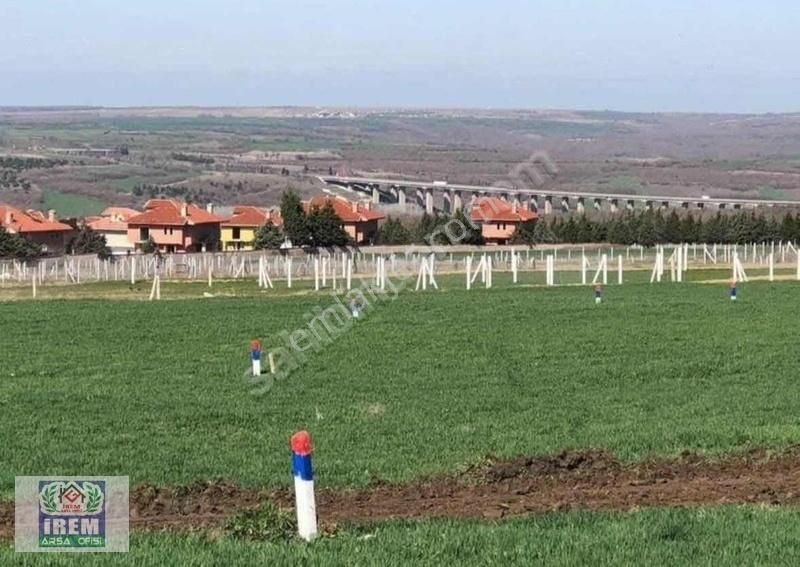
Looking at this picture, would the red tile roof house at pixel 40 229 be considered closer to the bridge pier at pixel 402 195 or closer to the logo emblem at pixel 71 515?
the bridge pier at pixel 402 195

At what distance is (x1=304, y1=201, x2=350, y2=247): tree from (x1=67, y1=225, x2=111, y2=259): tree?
15.6 metres

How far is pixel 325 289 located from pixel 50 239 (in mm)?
53043

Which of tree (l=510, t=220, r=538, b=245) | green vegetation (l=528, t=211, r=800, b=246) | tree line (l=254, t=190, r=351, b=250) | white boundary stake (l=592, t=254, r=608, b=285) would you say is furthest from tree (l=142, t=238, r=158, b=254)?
white boundary stake (l=592, t=254, r=608, b=285)

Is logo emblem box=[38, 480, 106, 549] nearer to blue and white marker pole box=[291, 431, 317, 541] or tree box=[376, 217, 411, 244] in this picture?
blue and white marker pole box=[291, 431, 317, 541]

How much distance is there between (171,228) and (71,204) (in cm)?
5217

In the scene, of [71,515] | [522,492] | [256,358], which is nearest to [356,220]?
[256,358]

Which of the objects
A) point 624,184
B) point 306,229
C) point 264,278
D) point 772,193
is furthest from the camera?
point 772,193

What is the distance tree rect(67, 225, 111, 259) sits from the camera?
94.2 meters

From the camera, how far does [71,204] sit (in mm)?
151875

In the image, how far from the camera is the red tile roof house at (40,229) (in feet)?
309

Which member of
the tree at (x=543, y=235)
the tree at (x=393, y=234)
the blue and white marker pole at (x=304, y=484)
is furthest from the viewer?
the tree at (x=393, y=234)

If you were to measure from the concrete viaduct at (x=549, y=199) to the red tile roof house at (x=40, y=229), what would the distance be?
29.5 m

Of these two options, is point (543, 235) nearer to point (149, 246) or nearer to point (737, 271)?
point (149, 246)

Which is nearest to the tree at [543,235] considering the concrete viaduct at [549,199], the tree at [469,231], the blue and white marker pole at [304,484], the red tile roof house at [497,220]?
the red tile roof house at [497,220]
